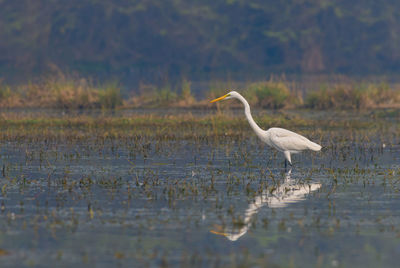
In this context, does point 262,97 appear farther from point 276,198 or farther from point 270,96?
point 276,198

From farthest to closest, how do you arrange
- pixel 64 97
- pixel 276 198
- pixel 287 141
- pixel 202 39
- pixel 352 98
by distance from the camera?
1. pixel 202 39
2. pixel 64 97
3. pixel 352 98
4. pixel 287 141
5. pixel 276 198

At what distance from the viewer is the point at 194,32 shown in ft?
294

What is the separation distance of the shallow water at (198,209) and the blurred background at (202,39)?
64.6m

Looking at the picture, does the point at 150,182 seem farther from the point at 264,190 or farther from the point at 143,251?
the point at 143,251

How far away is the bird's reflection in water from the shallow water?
1 centimetres

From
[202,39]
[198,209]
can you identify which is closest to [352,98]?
[198,209]

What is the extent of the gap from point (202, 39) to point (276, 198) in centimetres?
7708

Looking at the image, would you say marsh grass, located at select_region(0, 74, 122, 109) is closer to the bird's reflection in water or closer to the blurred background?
the bird's reflection in water

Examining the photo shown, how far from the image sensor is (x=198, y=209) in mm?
11445

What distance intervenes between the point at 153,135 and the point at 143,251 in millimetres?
14707

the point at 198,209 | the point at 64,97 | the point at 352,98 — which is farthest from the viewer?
the point at 64,97

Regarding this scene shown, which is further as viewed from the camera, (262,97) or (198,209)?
(262,97)

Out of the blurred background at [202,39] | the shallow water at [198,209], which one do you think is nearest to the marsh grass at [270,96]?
the shallow water at [198,209]

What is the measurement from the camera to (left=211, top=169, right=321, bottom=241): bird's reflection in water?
32.4 ft
